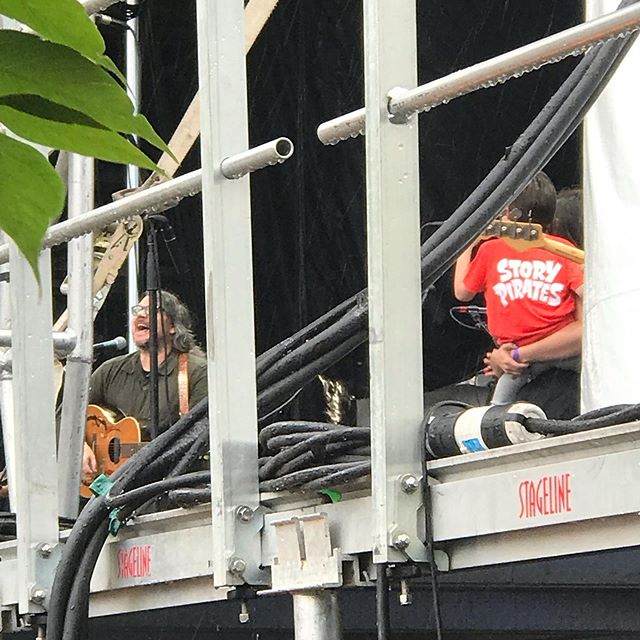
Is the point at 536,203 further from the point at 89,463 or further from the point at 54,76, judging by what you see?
the point at 54,76

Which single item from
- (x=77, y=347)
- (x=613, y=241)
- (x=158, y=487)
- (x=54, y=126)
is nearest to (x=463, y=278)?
(x=77, y=347)

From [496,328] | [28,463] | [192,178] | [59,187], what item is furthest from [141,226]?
[59,187]

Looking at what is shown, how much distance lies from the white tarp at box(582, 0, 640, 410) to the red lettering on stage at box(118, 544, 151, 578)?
0.93 metres

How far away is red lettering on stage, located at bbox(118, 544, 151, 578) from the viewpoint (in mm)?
3244

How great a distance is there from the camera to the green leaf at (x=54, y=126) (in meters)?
0.68

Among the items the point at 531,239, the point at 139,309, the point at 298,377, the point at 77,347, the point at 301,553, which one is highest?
the point at 139,309

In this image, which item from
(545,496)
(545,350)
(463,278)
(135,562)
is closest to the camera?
(545,496)

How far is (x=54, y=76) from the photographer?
0.68 meters

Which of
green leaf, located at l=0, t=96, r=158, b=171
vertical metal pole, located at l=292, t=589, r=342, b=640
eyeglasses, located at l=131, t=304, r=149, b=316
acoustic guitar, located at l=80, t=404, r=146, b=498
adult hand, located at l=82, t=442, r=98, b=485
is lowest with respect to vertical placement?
vertical metal pole, located at l=292, t=589, r=342, b=640

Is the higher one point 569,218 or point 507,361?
point 569,218

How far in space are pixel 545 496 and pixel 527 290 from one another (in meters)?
1.89

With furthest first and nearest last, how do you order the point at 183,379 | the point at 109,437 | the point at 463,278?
1. the point at 109,437
2. the point at 183,379
3. the point at 463,278

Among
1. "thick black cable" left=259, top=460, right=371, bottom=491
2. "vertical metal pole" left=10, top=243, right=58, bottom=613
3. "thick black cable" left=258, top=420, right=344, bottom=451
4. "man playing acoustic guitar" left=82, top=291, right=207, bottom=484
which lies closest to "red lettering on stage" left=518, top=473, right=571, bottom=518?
"thick black cable" left=259, top=460, right=371, bottom=491

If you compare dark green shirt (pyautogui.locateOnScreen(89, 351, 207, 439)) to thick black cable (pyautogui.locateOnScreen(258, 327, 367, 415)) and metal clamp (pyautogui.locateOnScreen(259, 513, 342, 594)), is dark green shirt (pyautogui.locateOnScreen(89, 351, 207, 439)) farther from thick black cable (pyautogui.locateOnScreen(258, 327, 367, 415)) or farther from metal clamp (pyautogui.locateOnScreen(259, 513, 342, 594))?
metal clamp (pyautogui.locateOnScreen(259, 513, 342, 594))
